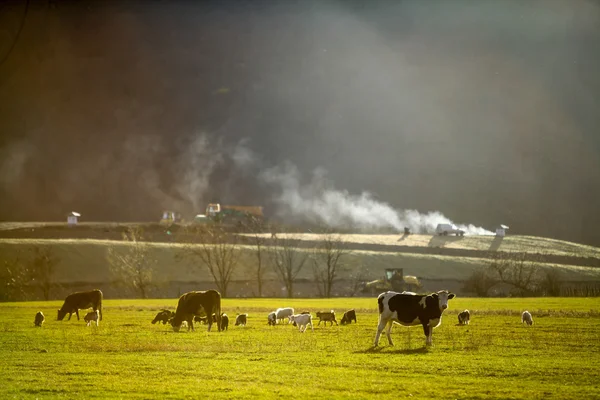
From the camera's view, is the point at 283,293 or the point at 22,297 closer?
the point at 22,297

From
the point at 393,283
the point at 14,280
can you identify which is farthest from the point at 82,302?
the point at 393,283

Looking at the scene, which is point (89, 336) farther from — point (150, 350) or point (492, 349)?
point (492, 349)

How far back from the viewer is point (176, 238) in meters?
122

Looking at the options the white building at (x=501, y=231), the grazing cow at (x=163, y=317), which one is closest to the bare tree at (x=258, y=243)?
the white building at (x=501, y=231)

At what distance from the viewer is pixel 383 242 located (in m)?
132

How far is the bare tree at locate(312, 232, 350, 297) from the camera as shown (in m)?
102

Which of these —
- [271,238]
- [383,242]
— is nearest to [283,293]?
[271,238]

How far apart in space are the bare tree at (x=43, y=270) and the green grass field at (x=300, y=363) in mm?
57292

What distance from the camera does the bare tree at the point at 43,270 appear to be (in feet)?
310

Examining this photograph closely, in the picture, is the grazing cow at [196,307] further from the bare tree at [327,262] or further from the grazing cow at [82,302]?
the bare tree at [327,262]

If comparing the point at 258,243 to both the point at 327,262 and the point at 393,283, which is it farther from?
the point at 393,283

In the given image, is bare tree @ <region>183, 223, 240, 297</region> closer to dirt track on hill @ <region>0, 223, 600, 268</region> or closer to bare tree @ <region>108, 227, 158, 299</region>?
dirt track on hill @ <region>0, 223, 600, 268</region>

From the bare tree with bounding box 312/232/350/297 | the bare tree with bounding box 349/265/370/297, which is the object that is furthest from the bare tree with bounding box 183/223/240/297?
the bare tree with bounding box 349/265/370/297

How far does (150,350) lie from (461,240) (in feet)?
370
